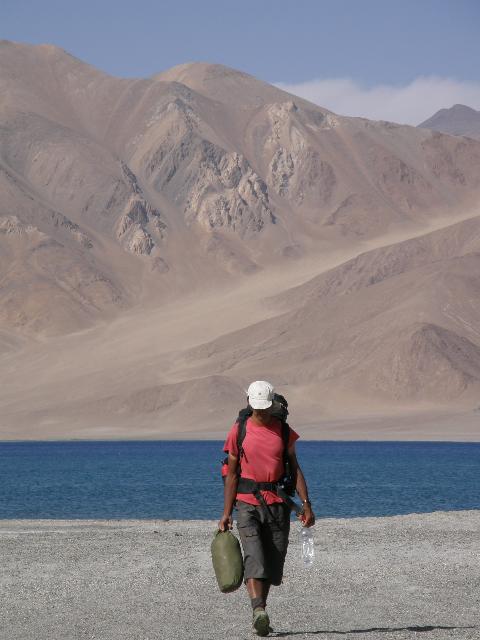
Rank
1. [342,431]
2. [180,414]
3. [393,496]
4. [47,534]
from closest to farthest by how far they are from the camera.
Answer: [47,534] → [393,496] → [342,431] → [180,414]

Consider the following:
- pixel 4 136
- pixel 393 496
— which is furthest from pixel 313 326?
pixel 393 496

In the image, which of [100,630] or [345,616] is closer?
[100,630]

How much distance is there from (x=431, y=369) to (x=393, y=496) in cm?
7570

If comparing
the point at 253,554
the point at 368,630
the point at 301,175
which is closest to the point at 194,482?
the point at 368,630

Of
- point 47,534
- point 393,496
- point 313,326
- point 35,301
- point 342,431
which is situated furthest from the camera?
point 35,301

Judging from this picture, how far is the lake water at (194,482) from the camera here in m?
34.3

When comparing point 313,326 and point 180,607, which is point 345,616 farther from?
point 313,326

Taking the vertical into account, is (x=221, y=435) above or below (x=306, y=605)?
above

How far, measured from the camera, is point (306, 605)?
485 inches

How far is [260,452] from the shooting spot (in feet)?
35.1

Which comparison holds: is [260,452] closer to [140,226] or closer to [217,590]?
[217,590]

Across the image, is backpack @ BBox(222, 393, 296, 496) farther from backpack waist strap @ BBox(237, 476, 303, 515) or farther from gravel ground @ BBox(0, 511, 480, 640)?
gravel ground @ BBox(0, 511, 480, 640)

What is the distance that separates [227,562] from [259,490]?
0.61 m

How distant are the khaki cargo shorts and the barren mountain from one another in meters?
98.0
